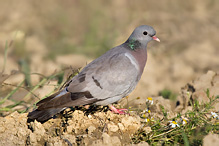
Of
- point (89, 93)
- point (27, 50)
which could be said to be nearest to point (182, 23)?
point (27, 50)

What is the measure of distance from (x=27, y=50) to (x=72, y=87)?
5.53 metres

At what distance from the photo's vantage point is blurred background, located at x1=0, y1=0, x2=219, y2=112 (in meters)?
7.90

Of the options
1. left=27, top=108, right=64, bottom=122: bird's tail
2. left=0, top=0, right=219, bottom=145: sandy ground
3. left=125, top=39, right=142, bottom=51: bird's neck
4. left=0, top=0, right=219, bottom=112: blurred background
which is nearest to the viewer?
left=27, top=108, right=64, bottom=122: bird's tail

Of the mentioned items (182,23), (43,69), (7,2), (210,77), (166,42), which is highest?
(7,2)

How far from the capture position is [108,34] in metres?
9.64

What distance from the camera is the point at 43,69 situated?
7781 millimetres

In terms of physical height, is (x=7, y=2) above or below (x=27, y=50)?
above

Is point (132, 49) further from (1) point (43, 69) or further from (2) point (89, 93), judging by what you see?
(1) point (43, 69)

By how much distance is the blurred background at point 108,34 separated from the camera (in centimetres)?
790

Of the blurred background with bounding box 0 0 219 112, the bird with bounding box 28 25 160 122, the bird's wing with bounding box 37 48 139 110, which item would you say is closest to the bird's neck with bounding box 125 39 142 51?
the bird with bounding box 28 25 160 122

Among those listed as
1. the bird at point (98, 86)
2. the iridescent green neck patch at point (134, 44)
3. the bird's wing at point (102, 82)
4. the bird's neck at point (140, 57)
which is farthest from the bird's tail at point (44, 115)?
the iridescent green neck patch at point (134, 44)

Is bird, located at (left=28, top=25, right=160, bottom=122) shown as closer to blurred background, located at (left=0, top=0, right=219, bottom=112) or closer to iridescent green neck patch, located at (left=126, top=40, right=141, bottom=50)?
iridescent green neck patch, located at (left=126, top=40, right=141, bottom=50)

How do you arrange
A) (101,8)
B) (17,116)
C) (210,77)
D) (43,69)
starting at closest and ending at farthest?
(17,116) < (210,77) < (43,69) < (101,8)

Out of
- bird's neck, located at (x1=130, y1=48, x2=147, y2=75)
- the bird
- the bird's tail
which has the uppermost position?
bird's neck, located at (x1=130, y1=48, x2=147, y2=75)
